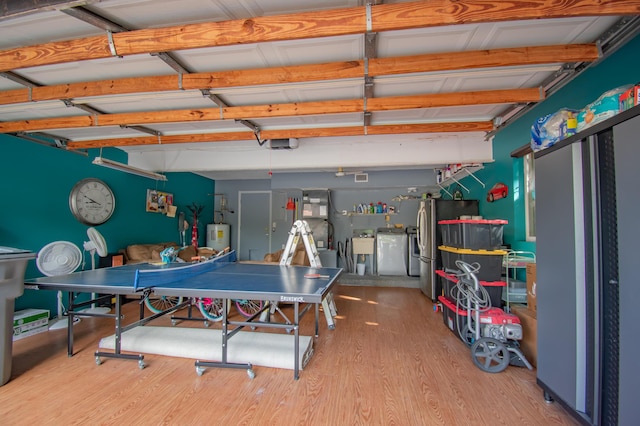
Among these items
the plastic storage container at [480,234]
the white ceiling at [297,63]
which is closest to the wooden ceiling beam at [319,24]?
the white ceiling at [297,63]

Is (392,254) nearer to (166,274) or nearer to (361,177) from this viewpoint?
(361,177)

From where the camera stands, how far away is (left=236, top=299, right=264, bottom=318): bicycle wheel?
4.05m

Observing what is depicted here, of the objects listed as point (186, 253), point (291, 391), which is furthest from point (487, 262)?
point (186, 253)

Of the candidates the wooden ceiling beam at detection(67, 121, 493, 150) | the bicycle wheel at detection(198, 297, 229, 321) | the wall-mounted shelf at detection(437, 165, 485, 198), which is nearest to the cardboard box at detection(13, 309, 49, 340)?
the bicycle wheel at detection(198, 297, 229, 321)

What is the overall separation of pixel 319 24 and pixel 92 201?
4605 mm

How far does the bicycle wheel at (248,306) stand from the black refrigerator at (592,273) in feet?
10.4

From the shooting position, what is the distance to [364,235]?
755 cm

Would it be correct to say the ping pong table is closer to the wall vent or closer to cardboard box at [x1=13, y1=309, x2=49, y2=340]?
cardboard box at [x1=13, y1=309, x2=49, y2=340]

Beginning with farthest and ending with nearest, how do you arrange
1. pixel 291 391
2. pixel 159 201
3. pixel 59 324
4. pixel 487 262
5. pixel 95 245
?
pixel 159 201, pixel 95 245, pixel 59 324, pixel 487 262, pixel 291 391

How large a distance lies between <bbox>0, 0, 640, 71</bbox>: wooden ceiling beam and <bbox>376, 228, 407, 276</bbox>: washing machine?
5571 millimetres

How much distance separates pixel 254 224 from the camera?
855 centimetres

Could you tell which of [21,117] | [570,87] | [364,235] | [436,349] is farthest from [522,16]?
[364,235]

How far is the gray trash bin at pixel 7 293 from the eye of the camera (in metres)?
2.29

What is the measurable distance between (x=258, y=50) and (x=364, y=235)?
229 inches
